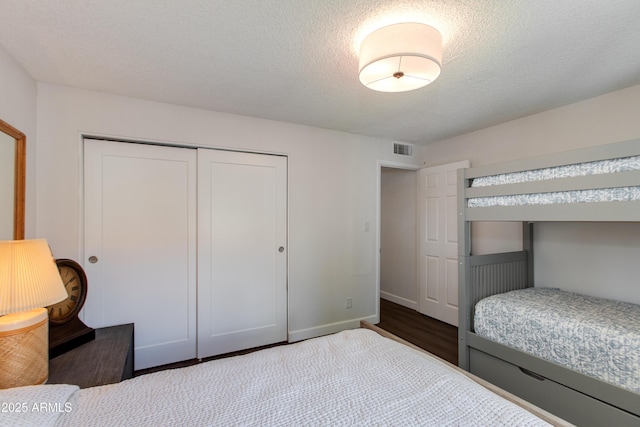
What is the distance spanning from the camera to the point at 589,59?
174cm

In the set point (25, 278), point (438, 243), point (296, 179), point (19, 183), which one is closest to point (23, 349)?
point (25, 278)

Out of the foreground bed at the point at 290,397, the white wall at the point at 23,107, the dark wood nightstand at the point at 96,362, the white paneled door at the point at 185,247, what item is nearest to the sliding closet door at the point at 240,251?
the white paneled door at the point at 185,247

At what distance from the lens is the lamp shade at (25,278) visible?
3.74 ft

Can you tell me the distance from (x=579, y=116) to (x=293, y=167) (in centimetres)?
259

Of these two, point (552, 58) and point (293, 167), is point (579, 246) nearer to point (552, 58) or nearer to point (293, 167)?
point (552, 58)

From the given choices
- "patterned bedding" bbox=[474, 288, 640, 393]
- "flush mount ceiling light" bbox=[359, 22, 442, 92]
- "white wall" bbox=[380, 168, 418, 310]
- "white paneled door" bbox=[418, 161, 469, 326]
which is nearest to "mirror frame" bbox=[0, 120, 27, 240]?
"flush mount ceiling light" bbox=[359, 22, 442, 92]

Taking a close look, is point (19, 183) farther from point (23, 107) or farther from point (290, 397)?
point (290, 397)

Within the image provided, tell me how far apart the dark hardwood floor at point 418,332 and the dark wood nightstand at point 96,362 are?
2.29ft

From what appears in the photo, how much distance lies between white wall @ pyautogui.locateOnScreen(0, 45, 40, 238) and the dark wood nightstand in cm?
88

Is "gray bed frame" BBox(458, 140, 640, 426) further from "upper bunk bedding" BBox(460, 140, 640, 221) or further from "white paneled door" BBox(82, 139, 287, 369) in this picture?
"white paneled door" BBox(82, 139, 287, 369)

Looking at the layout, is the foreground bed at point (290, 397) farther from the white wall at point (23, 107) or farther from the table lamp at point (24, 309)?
the white wall at point (23, 107)

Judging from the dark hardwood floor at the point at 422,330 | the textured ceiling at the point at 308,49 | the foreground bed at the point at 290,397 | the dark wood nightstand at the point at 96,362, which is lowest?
the dark hardwood floor at the point at 422,330

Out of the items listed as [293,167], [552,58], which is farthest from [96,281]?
[552,58]

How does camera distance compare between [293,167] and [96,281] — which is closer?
[96,281]
